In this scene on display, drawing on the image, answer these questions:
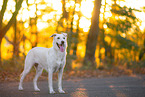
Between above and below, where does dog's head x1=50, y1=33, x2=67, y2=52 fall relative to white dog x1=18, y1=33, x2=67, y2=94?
above

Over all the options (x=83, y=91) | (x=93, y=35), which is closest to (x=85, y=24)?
(x=93, y=35)

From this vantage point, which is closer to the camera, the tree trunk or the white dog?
the white dog

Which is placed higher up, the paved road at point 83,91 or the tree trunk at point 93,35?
the tree trunk at point 93,35

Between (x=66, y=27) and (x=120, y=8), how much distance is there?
575 centimetres

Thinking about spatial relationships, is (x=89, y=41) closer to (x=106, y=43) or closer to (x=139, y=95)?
(x=106, y=43)

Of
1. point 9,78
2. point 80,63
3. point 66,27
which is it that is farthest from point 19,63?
point 80,63

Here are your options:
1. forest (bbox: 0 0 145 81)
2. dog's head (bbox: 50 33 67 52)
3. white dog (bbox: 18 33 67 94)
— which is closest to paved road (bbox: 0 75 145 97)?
white dog (bbox: 18 33 67 94)

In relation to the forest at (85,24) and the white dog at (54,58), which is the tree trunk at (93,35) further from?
the white dog at (54,58)

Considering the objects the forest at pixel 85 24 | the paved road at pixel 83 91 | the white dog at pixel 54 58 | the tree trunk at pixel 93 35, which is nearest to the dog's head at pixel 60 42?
the white dog at pixel 54 58

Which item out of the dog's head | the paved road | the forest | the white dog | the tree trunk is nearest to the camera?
the paved road

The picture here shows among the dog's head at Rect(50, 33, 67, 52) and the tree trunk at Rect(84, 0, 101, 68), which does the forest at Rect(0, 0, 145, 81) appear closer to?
the tree trunk at Rect(84, 0, 101, 68)

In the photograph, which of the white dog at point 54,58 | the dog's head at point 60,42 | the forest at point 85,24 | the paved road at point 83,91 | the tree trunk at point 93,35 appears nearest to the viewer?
the paved road at point 83,91

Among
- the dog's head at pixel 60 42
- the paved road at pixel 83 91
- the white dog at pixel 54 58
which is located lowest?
the paved road at pixel 83 91

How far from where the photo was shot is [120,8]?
59.1 feet
